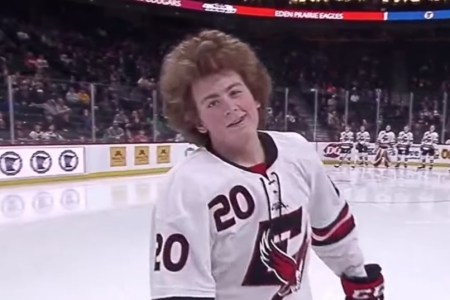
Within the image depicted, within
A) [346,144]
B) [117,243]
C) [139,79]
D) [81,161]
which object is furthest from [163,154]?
[117,243]

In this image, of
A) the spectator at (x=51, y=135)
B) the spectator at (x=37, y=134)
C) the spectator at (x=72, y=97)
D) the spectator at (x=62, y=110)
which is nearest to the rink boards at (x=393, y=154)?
the spectator at (x=72, y=97)

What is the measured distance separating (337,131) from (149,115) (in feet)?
20.5

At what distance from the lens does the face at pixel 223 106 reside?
91 cm

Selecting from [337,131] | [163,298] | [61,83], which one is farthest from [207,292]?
[337,131]

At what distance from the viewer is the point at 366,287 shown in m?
1.12

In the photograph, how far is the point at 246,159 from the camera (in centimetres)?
95

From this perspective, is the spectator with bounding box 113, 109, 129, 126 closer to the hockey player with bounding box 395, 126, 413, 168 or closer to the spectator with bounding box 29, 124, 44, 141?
the spectator with bounding box 29, 124, 44, 141

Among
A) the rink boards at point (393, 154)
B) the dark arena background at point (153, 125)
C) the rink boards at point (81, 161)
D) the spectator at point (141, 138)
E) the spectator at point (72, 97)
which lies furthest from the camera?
the rink boards at point (393, 154)

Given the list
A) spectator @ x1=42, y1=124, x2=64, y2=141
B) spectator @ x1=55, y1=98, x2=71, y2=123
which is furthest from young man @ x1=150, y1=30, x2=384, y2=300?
spectator @ x1=55, y1=98, x2=71, y2=123

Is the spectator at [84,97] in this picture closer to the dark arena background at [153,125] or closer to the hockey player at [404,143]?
the dark arena background at [153,125]

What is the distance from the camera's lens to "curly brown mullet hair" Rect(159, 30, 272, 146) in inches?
35.9

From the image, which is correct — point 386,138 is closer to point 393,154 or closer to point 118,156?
point 393,154

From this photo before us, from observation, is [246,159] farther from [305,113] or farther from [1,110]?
[305,113]

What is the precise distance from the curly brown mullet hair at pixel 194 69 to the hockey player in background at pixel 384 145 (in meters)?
13.2
